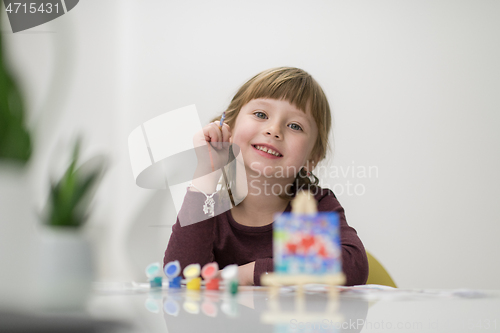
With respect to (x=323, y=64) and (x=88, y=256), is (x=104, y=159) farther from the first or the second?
(x=323, y=64)

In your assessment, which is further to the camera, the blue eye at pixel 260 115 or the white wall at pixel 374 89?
the white wall at pixel 374 89

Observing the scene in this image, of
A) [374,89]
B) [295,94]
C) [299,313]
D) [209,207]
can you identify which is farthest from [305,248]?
[374,89]

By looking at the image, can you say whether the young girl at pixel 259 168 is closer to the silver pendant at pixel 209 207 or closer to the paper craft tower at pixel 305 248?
the silver pendant at pixel 209 207

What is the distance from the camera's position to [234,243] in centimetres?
87

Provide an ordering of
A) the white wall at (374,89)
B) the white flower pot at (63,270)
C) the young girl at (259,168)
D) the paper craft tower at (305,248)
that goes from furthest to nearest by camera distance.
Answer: the white wall at (374,89), the young girl at (259,168), the paper craft tower at (305,248), the white flower pot at (63,270)

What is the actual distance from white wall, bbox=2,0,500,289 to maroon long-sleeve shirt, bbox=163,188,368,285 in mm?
877

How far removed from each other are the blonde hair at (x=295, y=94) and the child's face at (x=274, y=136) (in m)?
0.02

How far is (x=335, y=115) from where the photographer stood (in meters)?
1.83

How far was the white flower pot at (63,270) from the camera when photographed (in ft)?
0.60

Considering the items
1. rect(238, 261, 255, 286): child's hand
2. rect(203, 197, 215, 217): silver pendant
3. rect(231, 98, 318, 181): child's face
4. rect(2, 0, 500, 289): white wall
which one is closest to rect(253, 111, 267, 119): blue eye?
rect(231, 98, 318, 181): child's face

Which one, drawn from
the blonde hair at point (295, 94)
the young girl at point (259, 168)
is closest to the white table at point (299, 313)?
the young girl at point (259, 168)

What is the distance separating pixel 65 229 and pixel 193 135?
68 cm

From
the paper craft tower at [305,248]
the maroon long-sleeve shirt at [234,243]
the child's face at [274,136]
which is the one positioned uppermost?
the child's face at [274,136]

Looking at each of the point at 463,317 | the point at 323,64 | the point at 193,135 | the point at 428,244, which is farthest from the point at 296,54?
the point at 463,317
